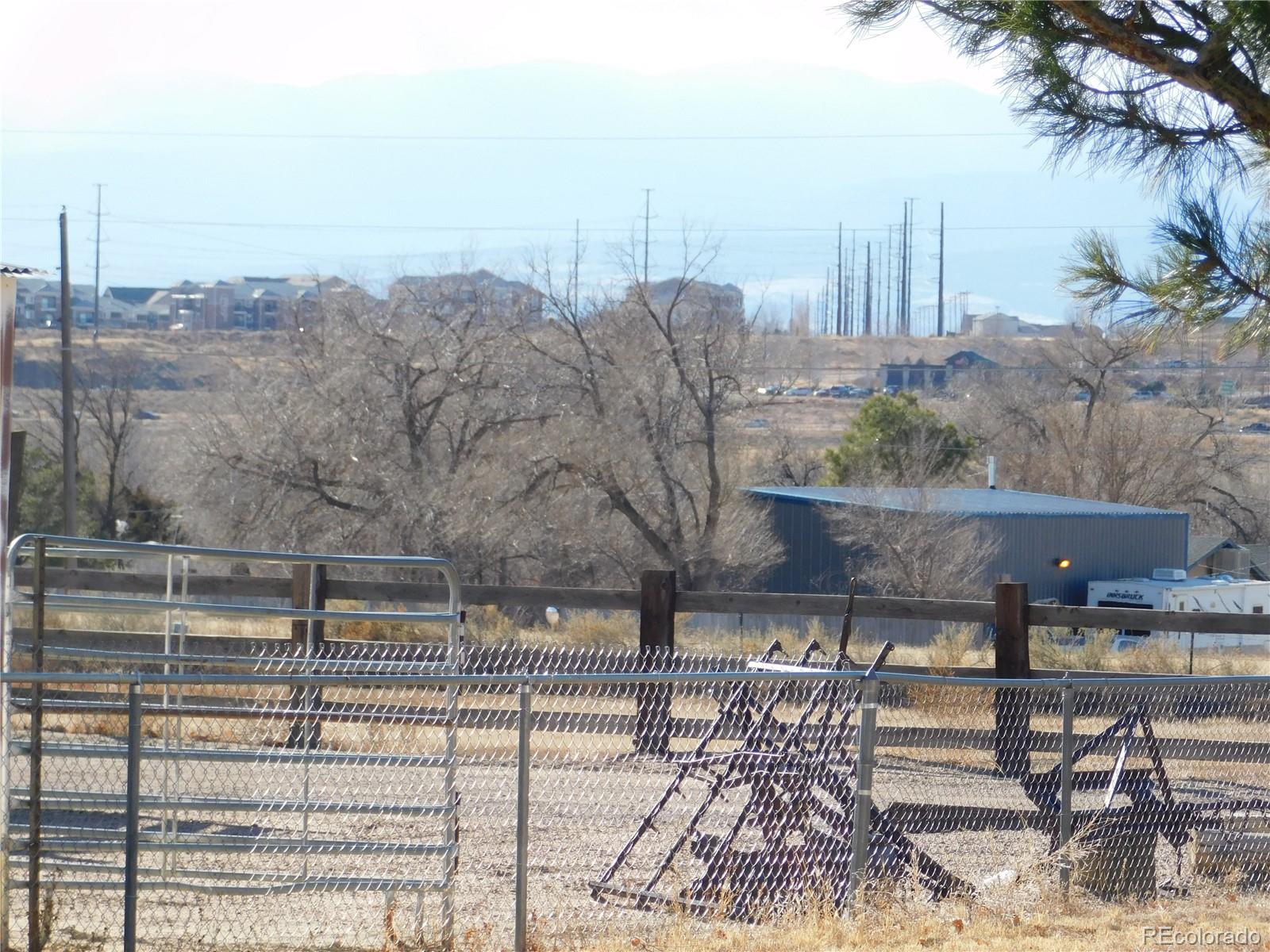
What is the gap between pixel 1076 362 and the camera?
1978 inches

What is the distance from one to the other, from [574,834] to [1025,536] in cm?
2568

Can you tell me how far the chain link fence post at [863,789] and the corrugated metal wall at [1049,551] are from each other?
86.2 feet

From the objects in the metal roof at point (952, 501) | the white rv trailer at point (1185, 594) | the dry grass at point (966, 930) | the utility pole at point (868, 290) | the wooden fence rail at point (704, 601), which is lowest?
the white rv trailer at point (1185, 594)

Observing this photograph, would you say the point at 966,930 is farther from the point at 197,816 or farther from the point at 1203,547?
the point at 1203,547

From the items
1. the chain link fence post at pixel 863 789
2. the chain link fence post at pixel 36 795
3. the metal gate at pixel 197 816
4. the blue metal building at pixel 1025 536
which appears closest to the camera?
the chain link fence post at pixel 36 795

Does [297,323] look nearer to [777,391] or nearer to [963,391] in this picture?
[777,391]

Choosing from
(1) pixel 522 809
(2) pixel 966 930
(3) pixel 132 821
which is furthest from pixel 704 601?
(3) pixel 132 821

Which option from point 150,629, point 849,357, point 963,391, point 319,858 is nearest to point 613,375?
point 150,629

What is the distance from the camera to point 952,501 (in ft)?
108

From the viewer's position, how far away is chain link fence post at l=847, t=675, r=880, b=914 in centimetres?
648

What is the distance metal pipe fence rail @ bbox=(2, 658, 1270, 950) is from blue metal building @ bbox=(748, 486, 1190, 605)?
73.0ft

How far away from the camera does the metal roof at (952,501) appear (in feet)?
105

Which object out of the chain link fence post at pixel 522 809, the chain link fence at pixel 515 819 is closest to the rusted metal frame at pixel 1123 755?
the chain link fence at pixel 515 819

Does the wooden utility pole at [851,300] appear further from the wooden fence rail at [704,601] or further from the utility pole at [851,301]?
the wooden fence rail at [704,601]
